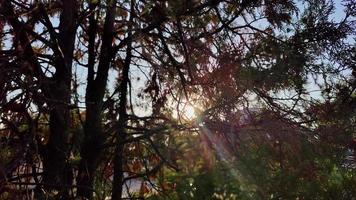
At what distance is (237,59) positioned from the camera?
527 centimetres

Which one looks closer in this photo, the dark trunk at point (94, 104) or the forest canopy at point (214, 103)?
the forest canopy at point (214, 103)

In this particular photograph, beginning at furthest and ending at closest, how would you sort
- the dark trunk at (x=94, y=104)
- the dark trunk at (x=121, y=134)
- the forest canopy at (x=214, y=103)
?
the dark trunk at (x=121, y=134)
the dark trunk at (x=94, y=104)
the forest canopy at (x=214, y=103)

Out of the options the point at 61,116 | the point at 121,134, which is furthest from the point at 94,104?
the point at 61,116

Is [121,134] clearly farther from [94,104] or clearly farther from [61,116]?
[61,116]

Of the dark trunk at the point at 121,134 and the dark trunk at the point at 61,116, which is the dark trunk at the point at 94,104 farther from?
the dark trunk at the point at 61,116

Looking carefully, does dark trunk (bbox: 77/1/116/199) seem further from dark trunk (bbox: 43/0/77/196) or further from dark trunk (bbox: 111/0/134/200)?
dark trunk (bbox: 43/0/77/196)

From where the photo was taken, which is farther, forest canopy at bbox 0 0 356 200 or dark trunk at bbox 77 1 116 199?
dark trunk at bbox 77 1 116 199

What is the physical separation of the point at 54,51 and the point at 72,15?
0.42 metres

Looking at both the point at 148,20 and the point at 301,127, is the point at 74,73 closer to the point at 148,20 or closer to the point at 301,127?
the point at 148,20

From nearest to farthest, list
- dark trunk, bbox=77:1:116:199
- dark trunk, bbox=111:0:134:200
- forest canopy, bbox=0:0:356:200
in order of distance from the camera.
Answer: forest canopy, bbox=0:0:356:200
dark trunk, bbox=77:1:116:199
dark trunk, bbox=111:0:134:200

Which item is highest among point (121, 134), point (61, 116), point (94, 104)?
point (94, 104)

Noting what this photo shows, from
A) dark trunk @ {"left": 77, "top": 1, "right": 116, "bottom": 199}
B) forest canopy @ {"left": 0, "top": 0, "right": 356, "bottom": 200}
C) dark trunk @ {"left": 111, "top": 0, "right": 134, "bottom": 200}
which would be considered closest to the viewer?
forest canopy @ {"left": 0, "top": 0, "right": 356, "bottom": 200}

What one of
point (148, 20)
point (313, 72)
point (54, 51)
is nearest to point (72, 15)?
point (54, 51)

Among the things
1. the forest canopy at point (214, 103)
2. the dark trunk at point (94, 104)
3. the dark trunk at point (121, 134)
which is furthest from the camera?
the dark trunk at point (121, 134)
